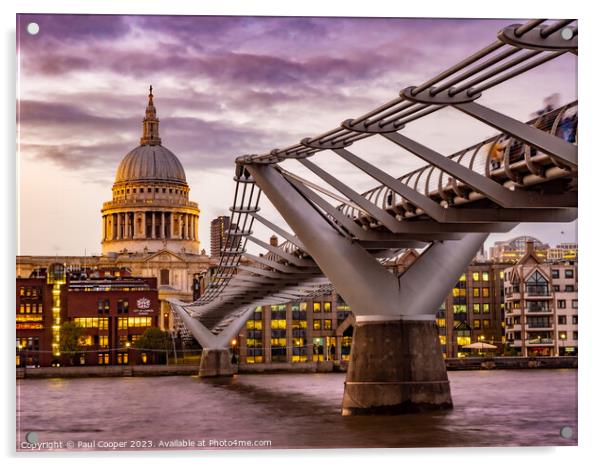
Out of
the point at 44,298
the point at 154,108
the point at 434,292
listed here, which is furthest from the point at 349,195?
the point at 44,298

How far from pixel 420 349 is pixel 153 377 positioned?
5985 cm

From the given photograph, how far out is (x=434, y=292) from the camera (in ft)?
115

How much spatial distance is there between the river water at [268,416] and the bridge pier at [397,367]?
0.62 m

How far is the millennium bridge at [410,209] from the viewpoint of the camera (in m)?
23.1

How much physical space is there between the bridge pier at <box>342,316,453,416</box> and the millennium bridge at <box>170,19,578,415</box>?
3 cm

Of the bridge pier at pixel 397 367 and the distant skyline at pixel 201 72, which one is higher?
the distant skyline at pixel 201 72

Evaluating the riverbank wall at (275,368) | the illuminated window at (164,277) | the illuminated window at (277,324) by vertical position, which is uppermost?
the illuminated window at (164,277)

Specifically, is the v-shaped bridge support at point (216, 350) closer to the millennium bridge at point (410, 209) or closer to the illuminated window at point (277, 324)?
the illuminated window at point (277, 324)

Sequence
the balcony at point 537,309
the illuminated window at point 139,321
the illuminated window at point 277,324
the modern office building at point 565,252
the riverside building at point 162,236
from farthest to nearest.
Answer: the illuminated window at point 277,324 → the riverside building at point 162,236 → the illuminated window at point 139,321 → the balcony at point 537,309 → the modern office building at point 565,252

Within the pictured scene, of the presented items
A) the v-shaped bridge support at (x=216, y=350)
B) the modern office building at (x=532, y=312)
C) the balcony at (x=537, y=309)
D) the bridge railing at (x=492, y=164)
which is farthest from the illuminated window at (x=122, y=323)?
the bridge railing at (x=492, y=164)

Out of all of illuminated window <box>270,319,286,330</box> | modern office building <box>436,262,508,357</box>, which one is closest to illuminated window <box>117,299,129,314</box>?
modern office building <box>436,262,508,357</box>

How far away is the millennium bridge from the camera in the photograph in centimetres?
2308

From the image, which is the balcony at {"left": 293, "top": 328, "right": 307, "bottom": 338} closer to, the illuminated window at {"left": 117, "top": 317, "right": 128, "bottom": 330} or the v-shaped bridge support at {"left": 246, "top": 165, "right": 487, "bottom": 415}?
the illuminated window at {"left": 117, "top": 317, "right": 128, "bottom": 330}

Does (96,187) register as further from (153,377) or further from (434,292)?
(153,377)
